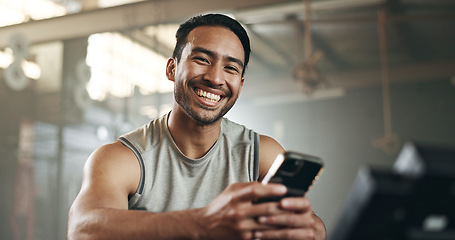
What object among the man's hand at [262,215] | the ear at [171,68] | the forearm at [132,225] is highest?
the ear at [171,68]

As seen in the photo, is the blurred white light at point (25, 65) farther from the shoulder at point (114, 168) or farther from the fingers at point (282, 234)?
the fingers at point (282, 234)

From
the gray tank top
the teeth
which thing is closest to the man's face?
the teeth

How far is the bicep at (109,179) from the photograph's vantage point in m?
1.02

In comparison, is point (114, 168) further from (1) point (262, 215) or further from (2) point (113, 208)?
(1) point (262, 215)

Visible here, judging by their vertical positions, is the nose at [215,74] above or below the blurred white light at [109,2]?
below

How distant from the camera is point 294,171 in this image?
636 mm

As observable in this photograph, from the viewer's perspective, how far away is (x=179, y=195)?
4.00 feet

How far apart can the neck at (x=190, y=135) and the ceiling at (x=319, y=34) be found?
1840mm

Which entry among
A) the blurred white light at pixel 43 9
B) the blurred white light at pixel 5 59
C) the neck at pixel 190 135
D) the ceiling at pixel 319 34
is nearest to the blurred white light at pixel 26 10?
the blurred white light at pixel 43 9

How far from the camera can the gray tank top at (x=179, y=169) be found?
121cm

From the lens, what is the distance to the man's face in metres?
1.30

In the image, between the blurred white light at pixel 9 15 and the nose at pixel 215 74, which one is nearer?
the nose at pixel 215 74

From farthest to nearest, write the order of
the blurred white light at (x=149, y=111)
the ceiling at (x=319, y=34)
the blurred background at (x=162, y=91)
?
the blurred white light at (x=149, y=111)
the blurred background at (x=162, y=91)
the ceiling at (x=319, y=34)

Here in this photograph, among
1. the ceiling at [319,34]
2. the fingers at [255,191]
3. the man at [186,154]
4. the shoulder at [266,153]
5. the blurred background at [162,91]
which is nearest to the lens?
the fingers at [255,191]
